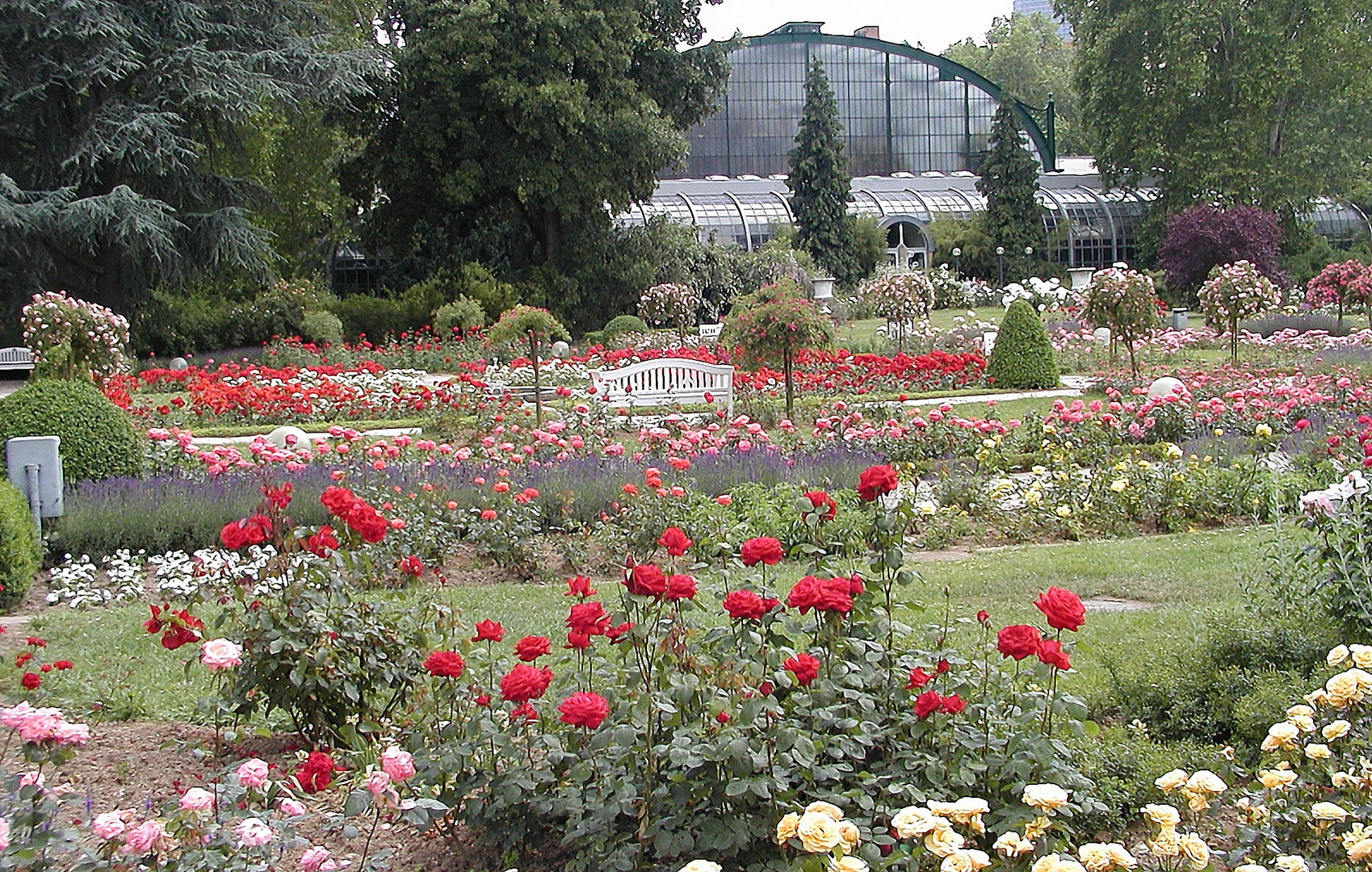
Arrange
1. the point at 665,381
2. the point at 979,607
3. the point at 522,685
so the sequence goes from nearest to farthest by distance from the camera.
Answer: the point at 522,685 → the point at 979,607 → the point at 665,381

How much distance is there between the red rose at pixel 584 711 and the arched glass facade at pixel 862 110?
1699 inches

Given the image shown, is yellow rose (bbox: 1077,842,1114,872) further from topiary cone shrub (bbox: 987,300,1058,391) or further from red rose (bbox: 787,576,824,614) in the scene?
topiary cone shrub (bbox: 987,300,1058,391)

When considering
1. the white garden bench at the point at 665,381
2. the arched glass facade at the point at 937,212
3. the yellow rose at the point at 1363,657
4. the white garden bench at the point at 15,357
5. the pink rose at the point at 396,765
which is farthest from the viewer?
the arched glass facade at the point at 937,212

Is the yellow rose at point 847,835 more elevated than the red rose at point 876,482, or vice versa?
the red rose at point 876,482

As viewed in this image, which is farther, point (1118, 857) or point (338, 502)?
point (338, 502)

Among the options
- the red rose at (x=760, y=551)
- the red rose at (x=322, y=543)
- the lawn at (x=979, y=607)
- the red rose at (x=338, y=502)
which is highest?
the red rose at (x=338, y=502)

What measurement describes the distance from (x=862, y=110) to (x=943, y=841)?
45355 mm

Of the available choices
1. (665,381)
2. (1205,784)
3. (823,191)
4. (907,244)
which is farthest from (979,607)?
(907,244)

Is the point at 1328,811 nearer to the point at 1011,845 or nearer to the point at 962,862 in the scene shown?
the point at 1011,845

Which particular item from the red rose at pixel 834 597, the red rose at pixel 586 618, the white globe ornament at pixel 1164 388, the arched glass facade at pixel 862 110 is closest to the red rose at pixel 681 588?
the red rose at pixel 586 618

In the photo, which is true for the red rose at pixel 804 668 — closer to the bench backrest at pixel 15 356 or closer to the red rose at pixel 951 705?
the red rose at pixel 951 705

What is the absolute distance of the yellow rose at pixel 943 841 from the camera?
6.57 ft

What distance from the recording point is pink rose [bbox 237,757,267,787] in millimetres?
2311

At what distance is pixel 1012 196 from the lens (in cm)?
3775
